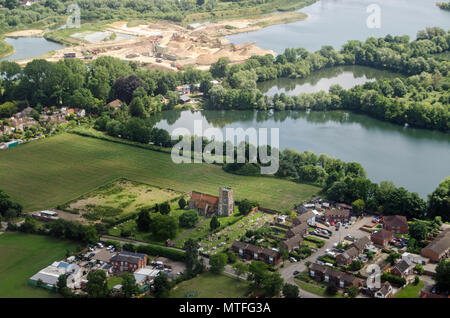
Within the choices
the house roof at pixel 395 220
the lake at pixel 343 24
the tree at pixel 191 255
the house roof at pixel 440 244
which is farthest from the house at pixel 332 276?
the lake at pixel 343 24

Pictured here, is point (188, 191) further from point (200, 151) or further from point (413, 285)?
point (413, 285)

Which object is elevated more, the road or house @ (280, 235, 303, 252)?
house @ (280, 235, 303, 252)

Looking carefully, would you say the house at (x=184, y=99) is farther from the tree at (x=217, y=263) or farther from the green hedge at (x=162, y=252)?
the tree at (x=217, y=263)

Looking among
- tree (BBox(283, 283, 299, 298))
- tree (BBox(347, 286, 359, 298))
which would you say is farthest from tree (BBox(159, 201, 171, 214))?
tree (BBox(347, 286, 359, 298))

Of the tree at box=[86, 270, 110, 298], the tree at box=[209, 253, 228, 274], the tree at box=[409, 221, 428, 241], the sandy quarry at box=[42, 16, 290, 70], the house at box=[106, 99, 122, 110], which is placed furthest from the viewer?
the sandy quarry at box=[42, 16, 290, 70]

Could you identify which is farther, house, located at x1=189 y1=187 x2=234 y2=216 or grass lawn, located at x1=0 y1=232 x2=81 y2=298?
house, located at x1=189 y1=187 x2=234 y2=216

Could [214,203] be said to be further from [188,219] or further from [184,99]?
[184,99]

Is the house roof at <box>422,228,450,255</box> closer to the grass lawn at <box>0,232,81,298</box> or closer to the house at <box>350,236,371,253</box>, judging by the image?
the house at <box>350,236,371,253</box>
